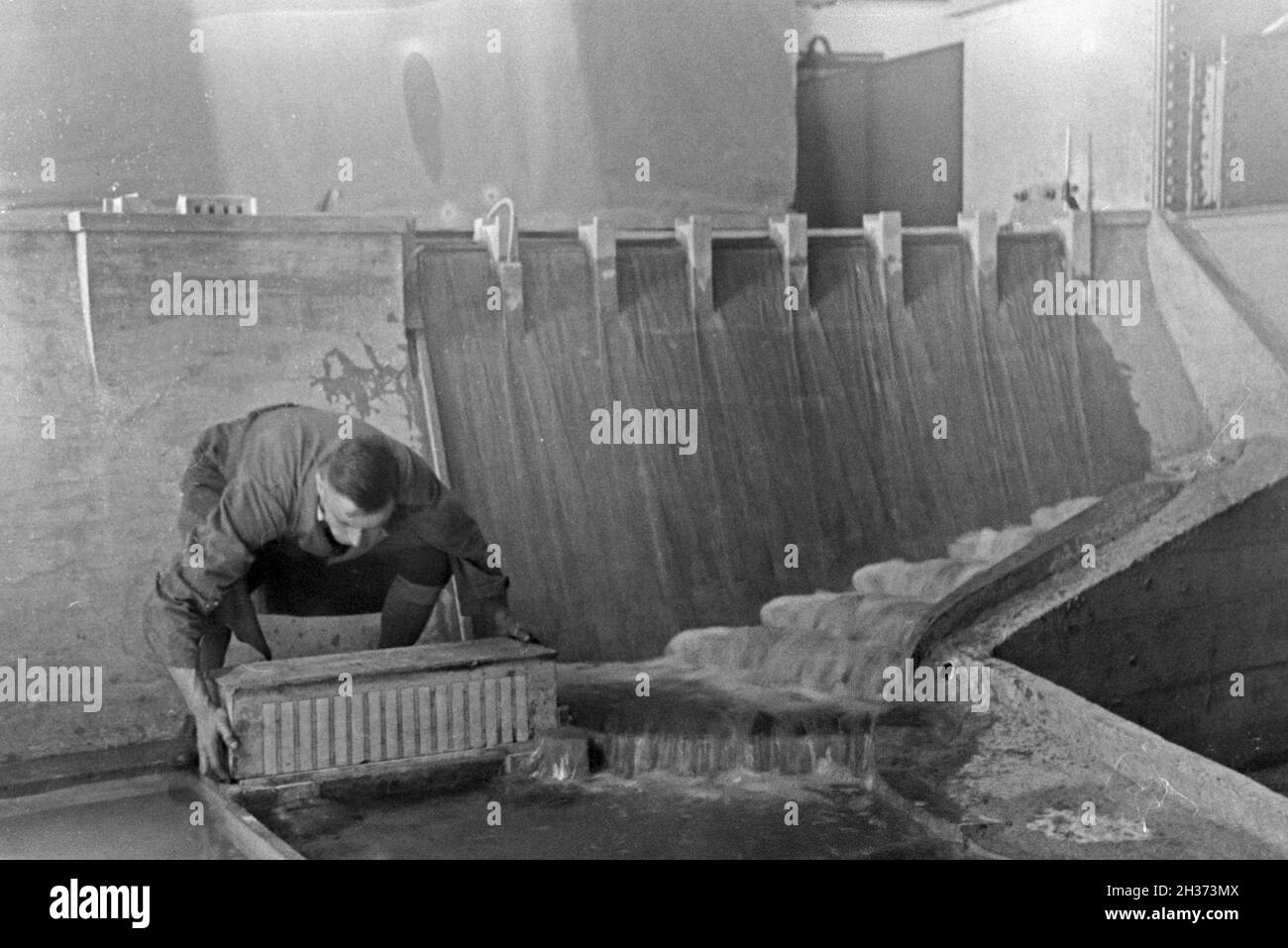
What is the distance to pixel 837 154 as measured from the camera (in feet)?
33.0

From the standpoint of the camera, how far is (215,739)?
194 inches

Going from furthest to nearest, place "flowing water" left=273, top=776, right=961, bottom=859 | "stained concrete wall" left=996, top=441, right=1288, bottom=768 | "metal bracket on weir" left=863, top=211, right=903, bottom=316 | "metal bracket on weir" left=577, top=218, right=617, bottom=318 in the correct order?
"metal bracket on weir" left=863, top=211, right=903, bottom=316 → "metal bracket on weir" left=577, top=218, right=617, bottom=318 → "stained concrete wall" left=996, top=441, right=1288, bottom=768 → "flowing water" left=273, top=776, right=961, bottom=859

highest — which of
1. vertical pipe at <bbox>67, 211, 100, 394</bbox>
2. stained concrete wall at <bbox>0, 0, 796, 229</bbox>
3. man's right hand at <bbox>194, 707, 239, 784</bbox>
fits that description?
stained concrete wall at <bbox>0, 0, 796, 229</bbox>

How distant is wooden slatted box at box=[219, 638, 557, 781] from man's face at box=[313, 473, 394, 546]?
432 millimetres

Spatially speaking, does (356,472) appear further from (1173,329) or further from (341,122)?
(1173,329)

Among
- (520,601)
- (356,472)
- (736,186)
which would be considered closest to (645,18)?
(736,186)

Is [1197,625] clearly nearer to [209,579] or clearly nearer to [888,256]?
[888,256]

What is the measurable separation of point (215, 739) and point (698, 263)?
3.54 metres

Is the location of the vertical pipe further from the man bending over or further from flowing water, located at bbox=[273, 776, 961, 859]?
flowing water, located at bbox=[273, 776, 961, 859]

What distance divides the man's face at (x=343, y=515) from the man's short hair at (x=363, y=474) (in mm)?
24

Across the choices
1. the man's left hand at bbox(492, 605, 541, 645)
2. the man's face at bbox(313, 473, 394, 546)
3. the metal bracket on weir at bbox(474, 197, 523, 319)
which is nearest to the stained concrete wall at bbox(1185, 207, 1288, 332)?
the metal bracket on weir at bbox(474, 197, 523, 319)

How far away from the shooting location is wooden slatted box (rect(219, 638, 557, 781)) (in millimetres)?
4863

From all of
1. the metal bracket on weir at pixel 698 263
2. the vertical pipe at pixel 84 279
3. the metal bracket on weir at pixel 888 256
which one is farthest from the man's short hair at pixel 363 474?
the metal bracket on weir at pixel 888 256
